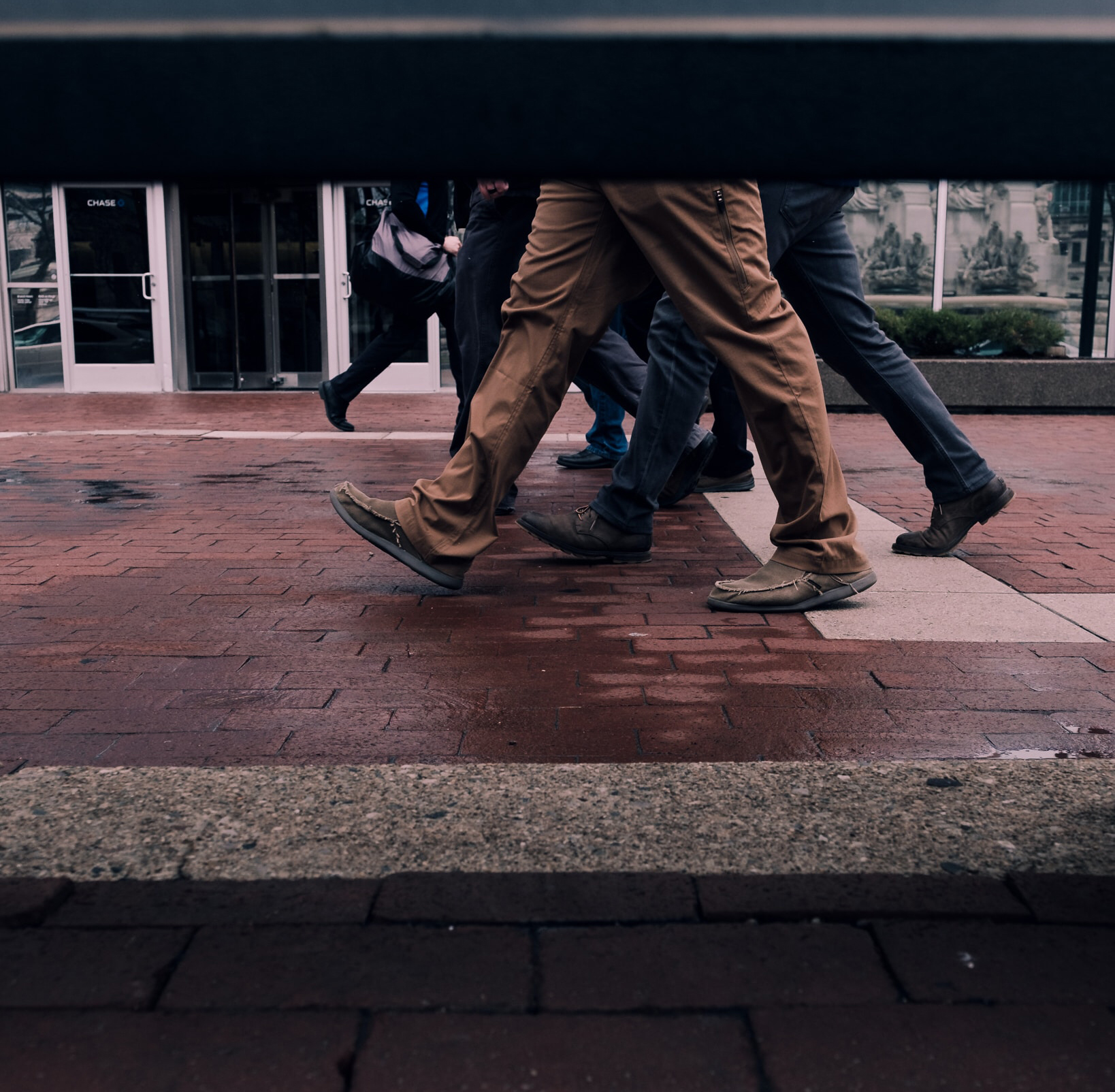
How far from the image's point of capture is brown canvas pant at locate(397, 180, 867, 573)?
312 centimetres

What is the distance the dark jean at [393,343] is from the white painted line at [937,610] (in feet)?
12.0

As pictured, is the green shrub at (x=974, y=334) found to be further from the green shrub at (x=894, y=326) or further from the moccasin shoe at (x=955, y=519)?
the moccasin shoe at (x=955, y=519)

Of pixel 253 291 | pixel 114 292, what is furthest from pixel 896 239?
pixel 114 292

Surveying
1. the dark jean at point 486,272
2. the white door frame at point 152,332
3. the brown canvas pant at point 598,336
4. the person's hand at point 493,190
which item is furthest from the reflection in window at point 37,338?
the brown canvas pant at point 598,336

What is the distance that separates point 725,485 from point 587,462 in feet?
3.91

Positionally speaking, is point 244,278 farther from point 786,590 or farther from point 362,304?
point 786,590

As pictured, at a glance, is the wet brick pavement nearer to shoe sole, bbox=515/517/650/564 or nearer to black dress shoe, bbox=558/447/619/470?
shoe sole, bbox=515/517/650/564

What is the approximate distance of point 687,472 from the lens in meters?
5.30

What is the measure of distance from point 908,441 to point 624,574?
107cm

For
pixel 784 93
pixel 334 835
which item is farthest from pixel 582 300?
pixel 784 93

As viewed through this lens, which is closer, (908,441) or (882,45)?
(882,45)

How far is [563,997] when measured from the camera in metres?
1.48

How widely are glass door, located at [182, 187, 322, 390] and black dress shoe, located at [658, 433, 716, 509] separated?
10.4m

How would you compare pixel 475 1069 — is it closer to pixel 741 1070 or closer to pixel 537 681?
pixel 741 1070
